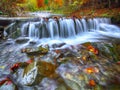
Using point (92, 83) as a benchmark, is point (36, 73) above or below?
above

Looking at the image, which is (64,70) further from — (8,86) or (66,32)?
(66,32)

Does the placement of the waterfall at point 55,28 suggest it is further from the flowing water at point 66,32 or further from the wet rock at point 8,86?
the wet rock at point 8,86

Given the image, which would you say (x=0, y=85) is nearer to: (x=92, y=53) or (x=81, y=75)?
(x=81, y=75)

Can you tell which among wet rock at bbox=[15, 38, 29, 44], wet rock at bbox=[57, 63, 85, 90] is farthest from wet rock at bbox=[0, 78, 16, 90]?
wet rock at bbox=[15, 38, 29, 44]

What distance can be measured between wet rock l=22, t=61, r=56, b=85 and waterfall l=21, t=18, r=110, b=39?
4547 millimetres

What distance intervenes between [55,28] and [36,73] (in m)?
5.19

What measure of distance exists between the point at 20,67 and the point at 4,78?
53 centimetres

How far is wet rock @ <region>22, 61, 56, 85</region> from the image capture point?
3.82 m

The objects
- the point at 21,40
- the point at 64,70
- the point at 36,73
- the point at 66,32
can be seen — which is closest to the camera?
the point at 36,73

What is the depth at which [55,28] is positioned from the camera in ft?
29.1

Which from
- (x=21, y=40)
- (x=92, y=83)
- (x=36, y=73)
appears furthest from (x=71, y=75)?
(x=21, y=40)

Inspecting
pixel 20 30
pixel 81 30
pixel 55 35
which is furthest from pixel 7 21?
pixel 81 30

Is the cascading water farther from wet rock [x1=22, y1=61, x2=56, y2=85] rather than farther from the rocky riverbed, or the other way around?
wet rock [x1=22, y1=61, x2=56, y2=85]

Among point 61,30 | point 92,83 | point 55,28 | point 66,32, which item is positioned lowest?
point 92,83
